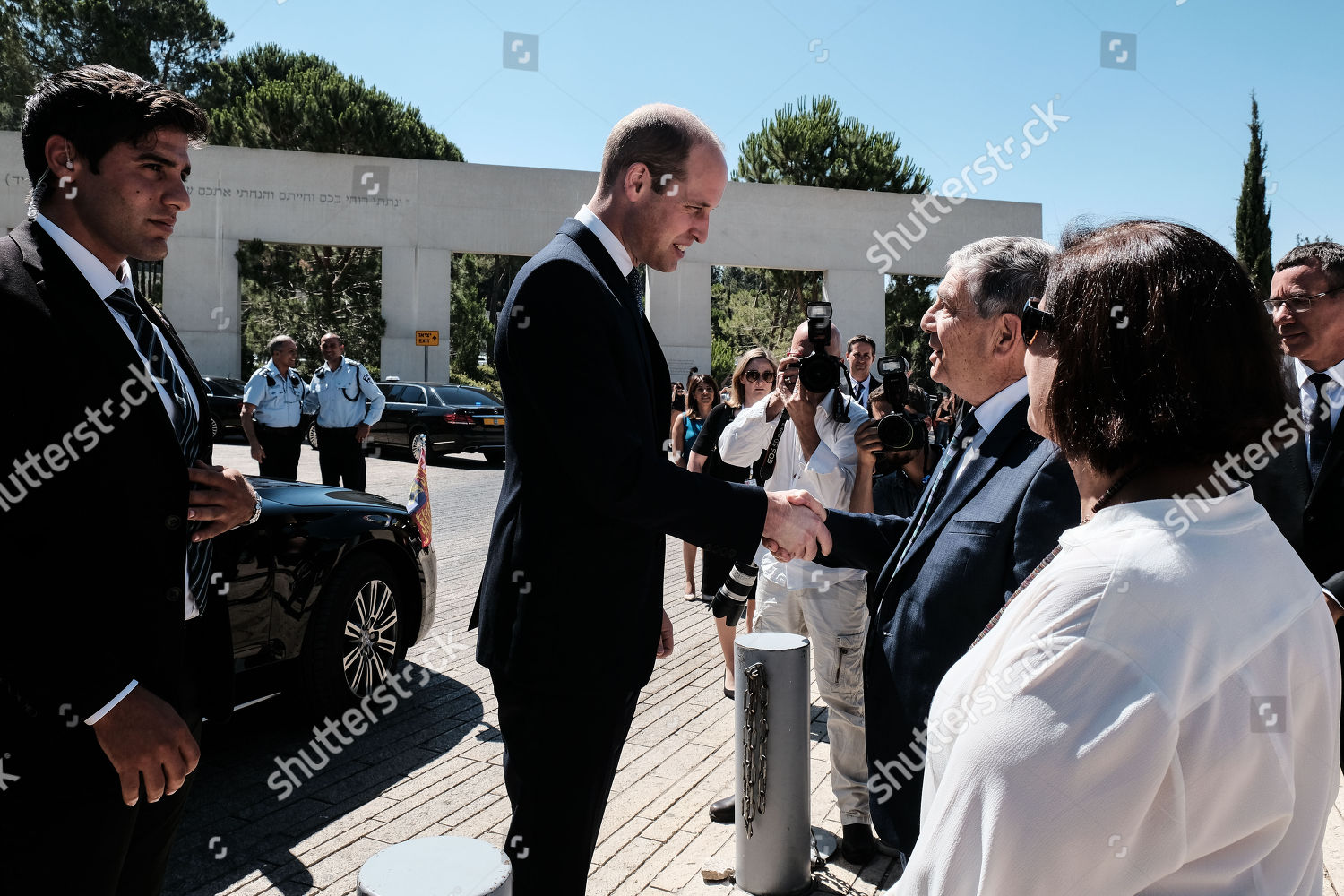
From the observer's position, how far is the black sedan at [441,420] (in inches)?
758

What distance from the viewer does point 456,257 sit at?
45.7 metres

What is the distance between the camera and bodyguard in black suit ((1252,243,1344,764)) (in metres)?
3.43

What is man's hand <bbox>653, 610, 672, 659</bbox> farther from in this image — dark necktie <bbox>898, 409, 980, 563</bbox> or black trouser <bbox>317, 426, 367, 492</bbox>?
black trouser <bbox>317, 426, 367, 492</bbox>

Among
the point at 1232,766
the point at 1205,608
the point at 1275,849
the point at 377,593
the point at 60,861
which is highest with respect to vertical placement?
the point at 1205,608

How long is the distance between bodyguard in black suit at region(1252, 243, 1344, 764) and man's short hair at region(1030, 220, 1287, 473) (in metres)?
2.44

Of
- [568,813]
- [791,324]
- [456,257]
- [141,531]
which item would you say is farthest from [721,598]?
[456,257]

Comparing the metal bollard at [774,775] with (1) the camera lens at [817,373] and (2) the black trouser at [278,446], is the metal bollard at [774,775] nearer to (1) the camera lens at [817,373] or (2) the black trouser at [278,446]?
(1) the camera lens at [817,373]

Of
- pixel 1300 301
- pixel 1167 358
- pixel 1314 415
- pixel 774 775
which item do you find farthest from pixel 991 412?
pixel 1300 301

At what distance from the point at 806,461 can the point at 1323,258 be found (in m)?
2.41

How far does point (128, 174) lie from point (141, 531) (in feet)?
2.61

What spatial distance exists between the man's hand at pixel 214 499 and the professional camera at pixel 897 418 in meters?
2.26

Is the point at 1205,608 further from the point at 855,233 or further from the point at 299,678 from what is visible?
the point at 855,233

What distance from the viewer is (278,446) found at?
11086 millimetres

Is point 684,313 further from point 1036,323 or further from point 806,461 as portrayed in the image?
point 1036,323
